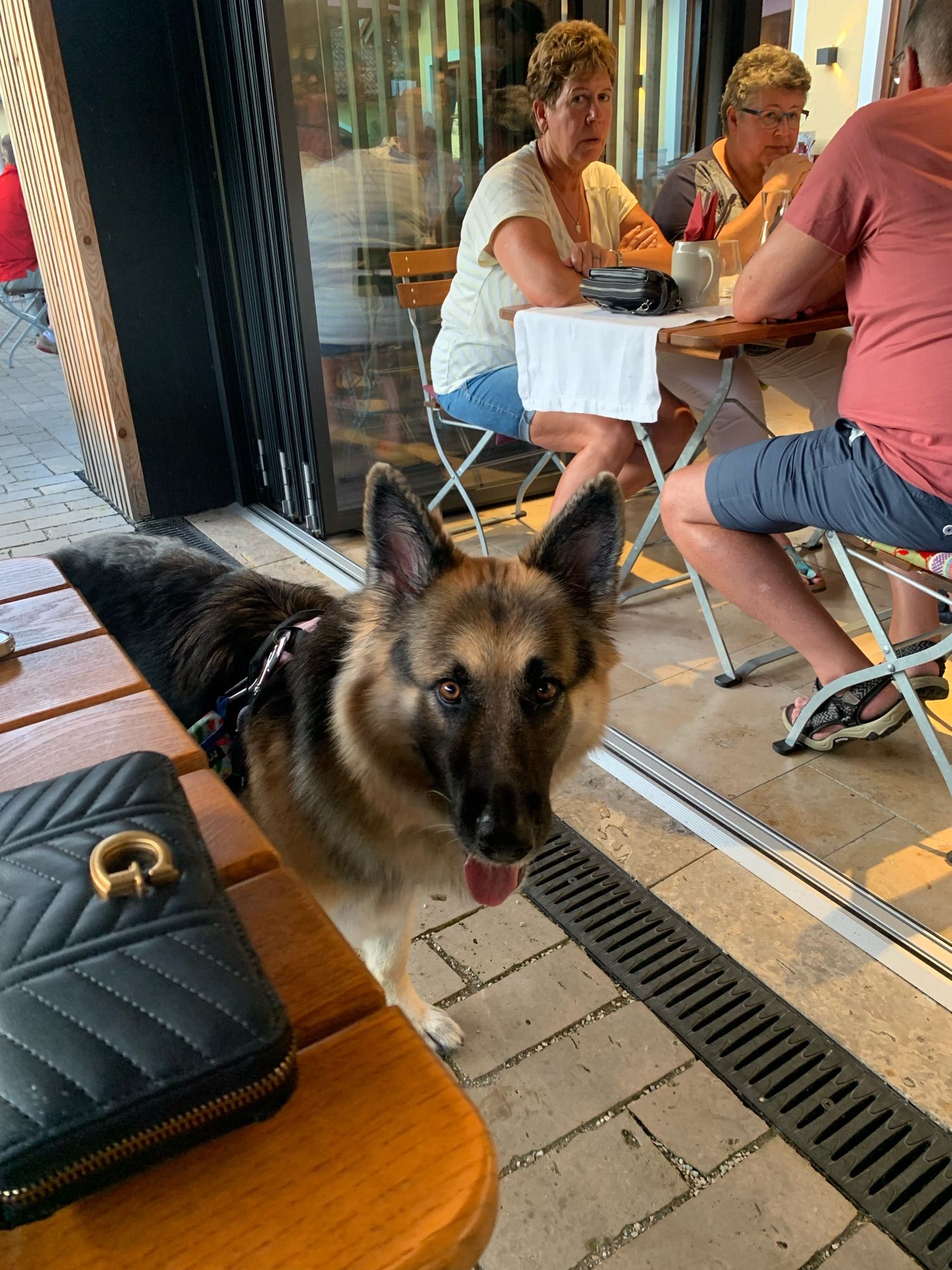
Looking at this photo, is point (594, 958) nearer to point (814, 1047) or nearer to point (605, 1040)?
point (605, 1040)

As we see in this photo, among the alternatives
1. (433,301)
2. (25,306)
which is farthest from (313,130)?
(25,306)

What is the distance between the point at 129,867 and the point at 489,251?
305 cm

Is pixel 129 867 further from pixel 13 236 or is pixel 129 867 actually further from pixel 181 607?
pixel 13 236

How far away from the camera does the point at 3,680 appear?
1161 mm

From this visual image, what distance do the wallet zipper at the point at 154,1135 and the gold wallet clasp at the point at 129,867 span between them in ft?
0.49

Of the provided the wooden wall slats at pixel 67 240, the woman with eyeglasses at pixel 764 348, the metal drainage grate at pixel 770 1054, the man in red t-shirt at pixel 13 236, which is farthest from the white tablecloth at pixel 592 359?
the man in red t-shirt at pixel 13 236

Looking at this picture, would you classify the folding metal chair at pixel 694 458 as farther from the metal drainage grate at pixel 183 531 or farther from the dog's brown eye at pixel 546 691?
the metal drainage grate at pixel 183 531

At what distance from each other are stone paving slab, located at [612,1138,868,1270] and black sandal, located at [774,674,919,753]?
1288 millimetres

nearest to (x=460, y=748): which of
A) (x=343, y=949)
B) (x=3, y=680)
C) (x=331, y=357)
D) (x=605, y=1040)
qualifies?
(x=343, y=949)

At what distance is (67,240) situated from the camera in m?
3.92

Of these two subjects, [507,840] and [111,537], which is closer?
[507,840]

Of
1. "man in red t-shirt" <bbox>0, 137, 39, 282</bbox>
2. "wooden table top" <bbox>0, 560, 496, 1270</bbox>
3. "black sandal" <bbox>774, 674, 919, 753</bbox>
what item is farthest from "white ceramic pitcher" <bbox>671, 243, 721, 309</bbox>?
"man in red t-shirt" <bbox>0, 137, 39, 282</bbox>

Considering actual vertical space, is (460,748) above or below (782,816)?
above

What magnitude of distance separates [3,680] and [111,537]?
73 cm
